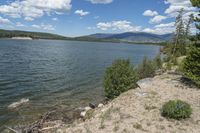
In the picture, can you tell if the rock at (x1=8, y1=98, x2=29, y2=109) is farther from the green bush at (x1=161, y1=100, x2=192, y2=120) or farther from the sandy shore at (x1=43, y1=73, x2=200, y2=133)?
the green bush at (x1=161, y1=100, x2=192, y2=120)

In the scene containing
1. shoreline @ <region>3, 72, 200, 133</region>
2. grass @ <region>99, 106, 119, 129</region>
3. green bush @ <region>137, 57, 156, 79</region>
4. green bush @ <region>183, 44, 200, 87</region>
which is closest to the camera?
shoreline @ <region>3, 72, 200, 133</region>

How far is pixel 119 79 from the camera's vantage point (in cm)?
2236

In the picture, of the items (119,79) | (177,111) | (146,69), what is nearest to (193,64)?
(119,79)

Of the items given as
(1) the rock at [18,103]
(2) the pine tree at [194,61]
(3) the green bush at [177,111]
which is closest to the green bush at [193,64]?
(2) the pine tree at [194,61]

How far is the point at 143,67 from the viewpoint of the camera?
3662 cm

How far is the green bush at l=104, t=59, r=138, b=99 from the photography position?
22391mm

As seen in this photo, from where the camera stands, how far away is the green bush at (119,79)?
22.4m

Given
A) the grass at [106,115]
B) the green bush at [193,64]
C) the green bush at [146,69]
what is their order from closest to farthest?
the grass at [106,115]
the green bush at [193,64]
the green bush at [146,69]

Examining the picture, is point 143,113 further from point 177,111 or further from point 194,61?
point 194,61

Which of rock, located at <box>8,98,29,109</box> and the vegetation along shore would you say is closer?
the vegetation along shore

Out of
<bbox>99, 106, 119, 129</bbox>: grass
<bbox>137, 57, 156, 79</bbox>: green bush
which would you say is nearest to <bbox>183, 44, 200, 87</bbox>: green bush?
<bbox>99, 106, 119, 129</bbox>: grass

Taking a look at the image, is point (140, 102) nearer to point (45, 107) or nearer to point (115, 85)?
point (115, 85)

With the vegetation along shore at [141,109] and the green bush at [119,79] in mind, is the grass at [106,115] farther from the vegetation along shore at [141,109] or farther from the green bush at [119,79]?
the green bush at [119,79]

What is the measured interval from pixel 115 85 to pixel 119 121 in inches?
332
